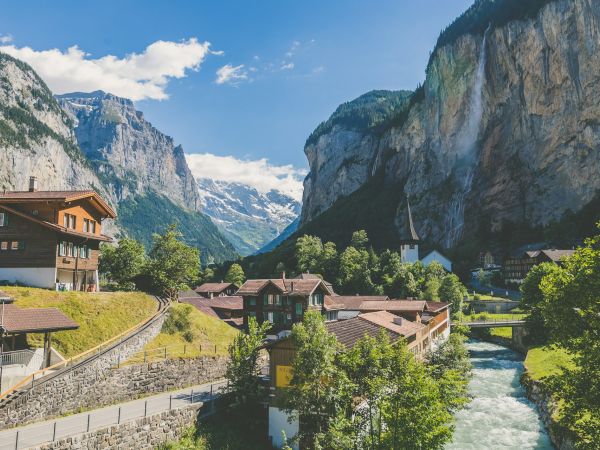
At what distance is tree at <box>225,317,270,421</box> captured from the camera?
113 feet

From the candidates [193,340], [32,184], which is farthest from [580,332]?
[32,184]

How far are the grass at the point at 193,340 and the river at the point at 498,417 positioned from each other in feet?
74.9

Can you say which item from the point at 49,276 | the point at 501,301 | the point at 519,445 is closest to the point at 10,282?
the point at 49,276

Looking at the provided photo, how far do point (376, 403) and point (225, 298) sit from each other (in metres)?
63.5

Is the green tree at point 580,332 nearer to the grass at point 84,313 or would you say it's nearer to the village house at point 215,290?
the grass at point 84,313

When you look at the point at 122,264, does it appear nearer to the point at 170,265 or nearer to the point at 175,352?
the point at 170,265

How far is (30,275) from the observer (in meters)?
40.1

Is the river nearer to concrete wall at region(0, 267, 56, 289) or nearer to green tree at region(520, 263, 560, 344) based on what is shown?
green tree at region(520, 263, 560, 344)

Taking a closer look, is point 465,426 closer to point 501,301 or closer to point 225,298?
point 225,298

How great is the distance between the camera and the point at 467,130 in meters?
166

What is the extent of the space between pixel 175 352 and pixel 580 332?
3142 centimetres

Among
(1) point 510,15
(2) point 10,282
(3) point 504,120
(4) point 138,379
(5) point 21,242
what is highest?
(1) point 510,15

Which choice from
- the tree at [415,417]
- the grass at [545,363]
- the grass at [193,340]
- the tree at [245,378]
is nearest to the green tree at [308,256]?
the grass at [545,363]

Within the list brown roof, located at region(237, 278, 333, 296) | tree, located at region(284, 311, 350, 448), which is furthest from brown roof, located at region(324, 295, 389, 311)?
tree, located at region(284, 311, 350, 448)
